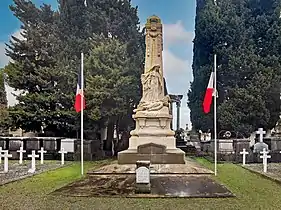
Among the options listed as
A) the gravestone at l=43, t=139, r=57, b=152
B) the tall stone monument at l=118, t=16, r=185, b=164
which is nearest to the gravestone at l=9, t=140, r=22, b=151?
the gravestone at l=43, t=139, r=57, b=152

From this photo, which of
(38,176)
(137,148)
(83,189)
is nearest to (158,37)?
(137,148)

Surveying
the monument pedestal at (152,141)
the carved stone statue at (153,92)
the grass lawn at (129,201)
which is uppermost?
the carved stone statue at (153,92)

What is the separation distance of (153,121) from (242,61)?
39.4 ft

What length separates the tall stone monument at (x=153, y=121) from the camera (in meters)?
15.5

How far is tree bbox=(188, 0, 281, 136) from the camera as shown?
83.8 ft

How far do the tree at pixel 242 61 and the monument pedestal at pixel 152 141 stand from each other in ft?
31.8

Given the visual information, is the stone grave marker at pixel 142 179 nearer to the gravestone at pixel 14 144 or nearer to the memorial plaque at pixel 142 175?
the memorial plaque at pixel 142 175

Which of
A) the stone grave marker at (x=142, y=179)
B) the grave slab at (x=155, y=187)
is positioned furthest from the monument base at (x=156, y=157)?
the stone grave marker at (x=142, y=179)

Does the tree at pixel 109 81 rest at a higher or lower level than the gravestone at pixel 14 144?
higher

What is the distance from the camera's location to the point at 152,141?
16594 millimetres

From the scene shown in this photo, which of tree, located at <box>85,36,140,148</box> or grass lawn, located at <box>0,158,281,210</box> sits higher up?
tree, located at <box>85,36,140,148</box>

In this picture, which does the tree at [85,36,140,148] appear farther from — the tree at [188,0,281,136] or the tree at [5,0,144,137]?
the tree at [188,0,281,136]

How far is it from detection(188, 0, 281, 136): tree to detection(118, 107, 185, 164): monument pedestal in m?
9.69

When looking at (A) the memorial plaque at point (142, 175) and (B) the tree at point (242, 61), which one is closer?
(A) the memorial plaque at point (142, 175)
